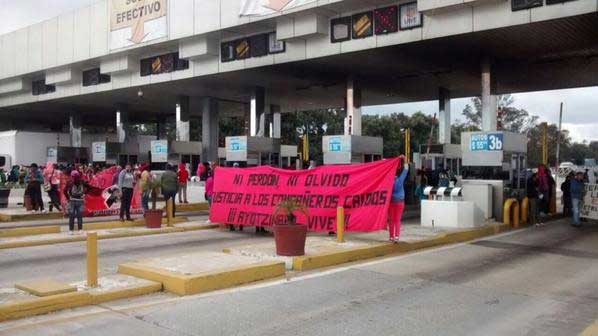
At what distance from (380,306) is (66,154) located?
3477 cm

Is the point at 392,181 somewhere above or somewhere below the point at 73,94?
below

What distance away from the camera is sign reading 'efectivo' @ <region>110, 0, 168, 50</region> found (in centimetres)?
2545

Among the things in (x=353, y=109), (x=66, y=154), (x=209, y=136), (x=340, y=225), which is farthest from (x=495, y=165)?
(x=66, y=154)

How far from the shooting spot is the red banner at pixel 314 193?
12625 mm

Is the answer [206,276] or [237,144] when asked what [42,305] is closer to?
[206,276]

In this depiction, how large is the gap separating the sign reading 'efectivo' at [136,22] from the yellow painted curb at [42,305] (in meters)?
19.2

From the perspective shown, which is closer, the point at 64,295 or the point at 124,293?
the point at 64,295

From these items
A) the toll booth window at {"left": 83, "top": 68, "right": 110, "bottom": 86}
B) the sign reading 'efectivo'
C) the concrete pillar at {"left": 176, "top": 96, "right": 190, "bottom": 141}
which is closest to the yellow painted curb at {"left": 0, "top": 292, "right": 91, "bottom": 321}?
the sign reading 'efectivo'

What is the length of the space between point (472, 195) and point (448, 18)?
17.5 ft

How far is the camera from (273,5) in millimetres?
20719

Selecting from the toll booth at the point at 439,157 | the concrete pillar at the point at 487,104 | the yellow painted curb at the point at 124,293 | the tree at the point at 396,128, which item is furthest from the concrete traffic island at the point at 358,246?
the tree at the point at 396,128

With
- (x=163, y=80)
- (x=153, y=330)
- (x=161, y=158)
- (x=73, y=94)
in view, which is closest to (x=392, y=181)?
(x=153, y=330)

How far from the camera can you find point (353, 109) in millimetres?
25344

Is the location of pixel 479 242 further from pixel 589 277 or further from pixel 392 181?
pixel 589 277
